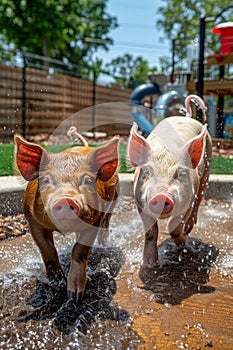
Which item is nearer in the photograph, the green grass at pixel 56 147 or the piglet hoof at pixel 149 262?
the piglet hoof at pixel 149 262

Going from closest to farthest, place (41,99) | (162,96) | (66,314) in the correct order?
(66,314), (162,96), (41,99)

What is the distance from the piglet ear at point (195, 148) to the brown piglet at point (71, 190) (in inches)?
22.7

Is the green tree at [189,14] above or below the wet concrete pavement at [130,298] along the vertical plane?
above

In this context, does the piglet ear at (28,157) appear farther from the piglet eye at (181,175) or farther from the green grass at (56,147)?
the green grass at (56,147)

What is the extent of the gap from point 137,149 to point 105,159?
1.61 feet

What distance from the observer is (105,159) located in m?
2.44

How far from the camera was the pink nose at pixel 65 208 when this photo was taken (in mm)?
2104

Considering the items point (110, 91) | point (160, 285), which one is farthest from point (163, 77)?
point (160, 285)

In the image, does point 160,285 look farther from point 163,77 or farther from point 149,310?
point 163,77

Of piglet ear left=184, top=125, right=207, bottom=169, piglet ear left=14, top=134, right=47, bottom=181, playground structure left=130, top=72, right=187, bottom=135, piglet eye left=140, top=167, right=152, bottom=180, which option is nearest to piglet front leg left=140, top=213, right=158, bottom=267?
piglet eye left=140, top=167, right=152, bottom=180

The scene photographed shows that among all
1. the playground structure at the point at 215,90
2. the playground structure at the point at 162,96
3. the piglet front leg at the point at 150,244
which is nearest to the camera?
the piglet front leg at the point at 150,244

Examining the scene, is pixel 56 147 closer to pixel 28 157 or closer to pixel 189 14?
pixel 28 157

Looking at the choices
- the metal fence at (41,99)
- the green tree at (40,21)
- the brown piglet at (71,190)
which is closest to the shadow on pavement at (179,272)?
the brown piglet at (71,190)

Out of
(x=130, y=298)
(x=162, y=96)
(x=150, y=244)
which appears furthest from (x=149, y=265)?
(x=162, y=96)
